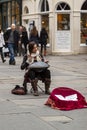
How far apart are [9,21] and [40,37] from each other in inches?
372

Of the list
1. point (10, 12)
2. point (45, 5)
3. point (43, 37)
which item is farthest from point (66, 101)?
point (10, 12)

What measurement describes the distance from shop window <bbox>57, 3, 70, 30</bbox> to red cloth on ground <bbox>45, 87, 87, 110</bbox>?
63.9ft

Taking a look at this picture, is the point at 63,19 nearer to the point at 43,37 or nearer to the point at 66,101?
the point at 43,37

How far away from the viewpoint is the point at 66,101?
10555 millimetres

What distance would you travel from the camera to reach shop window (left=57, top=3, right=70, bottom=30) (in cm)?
3020

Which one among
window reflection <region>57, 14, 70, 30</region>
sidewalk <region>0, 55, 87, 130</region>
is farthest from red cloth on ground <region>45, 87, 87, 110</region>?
window reflection <region>57, 14, 70, 30</region>

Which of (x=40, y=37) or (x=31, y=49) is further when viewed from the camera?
(x=40, y=37)

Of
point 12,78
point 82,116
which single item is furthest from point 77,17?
point 82,116

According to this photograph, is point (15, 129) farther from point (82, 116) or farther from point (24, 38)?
point (24, 38)

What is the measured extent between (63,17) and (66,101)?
2004 cm

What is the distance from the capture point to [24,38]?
29094 millimetres

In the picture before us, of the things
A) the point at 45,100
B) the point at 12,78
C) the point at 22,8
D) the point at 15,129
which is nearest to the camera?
the point at 15,129

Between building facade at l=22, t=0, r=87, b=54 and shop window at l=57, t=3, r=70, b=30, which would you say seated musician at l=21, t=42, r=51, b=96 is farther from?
shop window at l=57, t=3, r=70, b=30

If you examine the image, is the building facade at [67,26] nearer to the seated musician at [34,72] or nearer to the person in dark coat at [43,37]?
the person in dark coat at [43,37]
